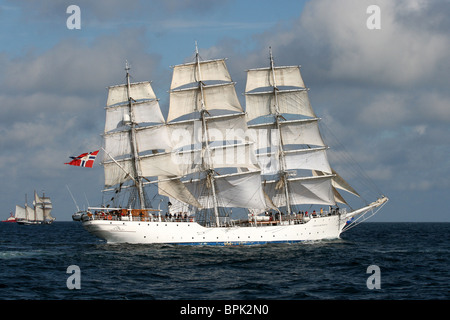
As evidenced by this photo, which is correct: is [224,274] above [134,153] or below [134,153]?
below

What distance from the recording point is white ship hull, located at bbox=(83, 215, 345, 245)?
56250 millimetres

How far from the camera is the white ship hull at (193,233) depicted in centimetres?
5625

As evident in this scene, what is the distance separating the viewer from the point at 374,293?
2956cm

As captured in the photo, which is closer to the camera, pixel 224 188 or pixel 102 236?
pixel 102 236

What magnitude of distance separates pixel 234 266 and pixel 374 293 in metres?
13.6

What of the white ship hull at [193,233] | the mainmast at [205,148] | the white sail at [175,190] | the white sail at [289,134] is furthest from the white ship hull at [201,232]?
the white sail at [289,134]

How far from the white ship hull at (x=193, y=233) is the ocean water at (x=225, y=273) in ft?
8.56

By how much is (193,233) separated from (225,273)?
65.7 feet

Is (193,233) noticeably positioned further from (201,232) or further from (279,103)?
(279,103)

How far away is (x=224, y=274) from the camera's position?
121 feet

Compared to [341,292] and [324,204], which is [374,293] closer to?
[341,292]

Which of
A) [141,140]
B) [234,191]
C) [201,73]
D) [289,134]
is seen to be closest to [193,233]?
[234,191]

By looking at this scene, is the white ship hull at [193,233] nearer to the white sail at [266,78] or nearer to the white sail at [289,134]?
the white sail at [289,134]
